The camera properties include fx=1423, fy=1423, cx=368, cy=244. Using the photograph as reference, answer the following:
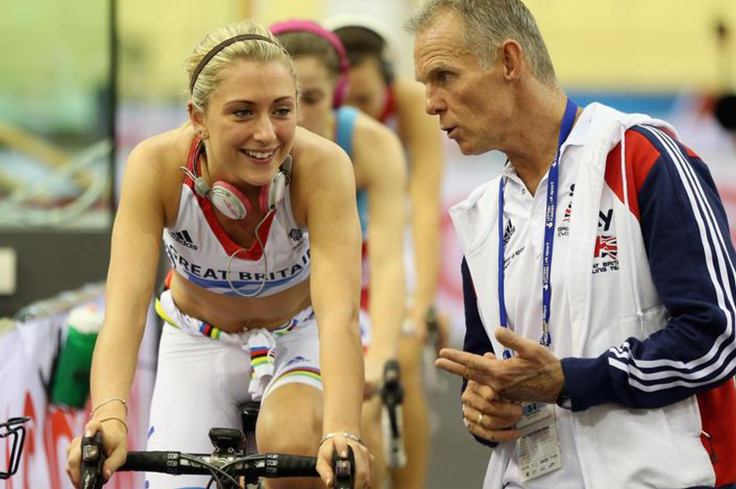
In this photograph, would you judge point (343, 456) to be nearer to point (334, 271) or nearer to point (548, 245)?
point (334, 271)

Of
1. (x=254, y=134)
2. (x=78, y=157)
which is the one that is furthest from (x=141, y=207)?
(x=78, y=157)

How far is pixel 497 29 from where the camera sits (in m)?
3.64

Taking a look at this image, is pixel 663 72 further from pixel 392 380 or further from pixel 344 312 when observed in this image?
pixel 344 312

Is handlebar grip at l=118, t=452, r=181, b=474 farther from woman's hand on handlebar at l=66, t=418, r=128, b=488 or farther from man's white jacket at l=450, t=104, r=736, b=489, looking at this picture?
man's white jacket at l=450, t=104, r=736, b=489

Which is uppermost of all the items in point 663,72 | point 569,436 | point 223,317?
point 663,72

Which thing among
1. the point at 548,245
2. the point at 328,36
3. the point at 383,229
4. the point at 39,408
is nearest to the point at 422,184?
the point at 383,229

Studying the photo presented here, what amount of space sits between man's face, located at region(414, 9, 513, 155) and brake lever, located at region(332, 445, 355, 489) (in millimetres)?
908

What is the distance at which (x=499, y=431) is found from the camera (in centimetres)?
358

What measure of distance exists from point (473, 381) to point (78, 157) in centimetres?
490

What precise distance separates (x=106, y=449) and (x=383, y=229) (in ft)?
7.49

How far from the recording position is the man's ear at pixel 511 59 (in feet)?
11.9

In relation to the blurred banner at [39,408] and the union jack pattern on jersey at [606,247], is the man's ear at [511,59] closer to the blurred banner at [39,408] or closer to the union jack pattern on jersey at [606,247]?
the union jack pattern on jersey at [606,247]

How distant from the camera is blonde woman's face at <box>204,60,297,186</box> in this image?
12.0ft

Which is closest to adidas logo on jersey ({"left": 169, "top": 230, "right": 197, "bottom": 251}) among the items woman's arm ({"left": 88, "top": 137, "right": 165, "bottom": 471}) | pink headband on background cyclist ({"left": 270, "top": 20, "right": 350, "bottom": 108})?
woman's arm ({"left": 88, "top": 137, "right": 165, "bottom": 471})
